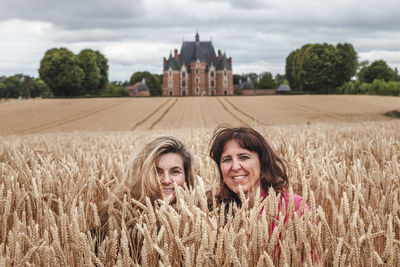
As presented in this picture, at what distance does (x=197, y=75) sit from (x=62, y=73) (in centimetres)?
4004

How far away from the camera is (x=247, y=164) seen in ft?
9.04

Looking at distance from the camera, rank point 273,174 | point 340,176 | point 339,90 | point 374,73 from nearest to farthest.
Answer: point 340,176 → point 273,174 → point 339,90 → point 374,73

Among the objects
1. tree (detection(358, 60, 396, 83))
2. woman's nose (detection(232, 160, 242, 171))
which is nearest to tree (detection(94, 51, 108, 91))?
tree (detection(358, 60, 396, 83))

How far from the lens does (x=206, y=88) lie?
329 ft

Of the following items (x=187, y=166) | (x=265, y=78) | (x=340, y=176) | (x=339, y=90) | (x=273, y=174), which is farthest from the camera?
(x=265, y=78)

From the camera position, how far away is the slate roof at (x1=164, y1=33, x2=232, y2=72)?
99.6 metres

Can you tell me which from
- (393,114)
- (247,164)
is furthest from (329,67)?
(247,164)

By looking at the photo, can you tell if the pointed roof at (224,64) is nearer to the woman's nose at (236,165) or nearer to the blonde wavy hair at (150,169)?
the blonde wavy hair at (150,169)

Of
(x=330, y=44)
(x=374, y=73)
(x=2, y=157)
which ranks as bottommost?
(x=2, y=157)

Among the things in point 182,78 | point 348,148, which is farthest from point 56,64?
point 348,148

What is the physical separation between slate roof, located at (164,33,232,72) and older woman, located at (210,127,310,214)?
3863 inches

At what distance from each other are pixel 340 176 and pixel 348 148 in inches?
96.5

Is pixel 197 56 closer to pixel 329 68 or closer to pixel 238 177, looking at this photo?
pixel 329 68

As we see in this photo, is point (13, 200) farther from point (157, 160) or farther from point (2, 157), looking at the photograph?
point (2, 157)
